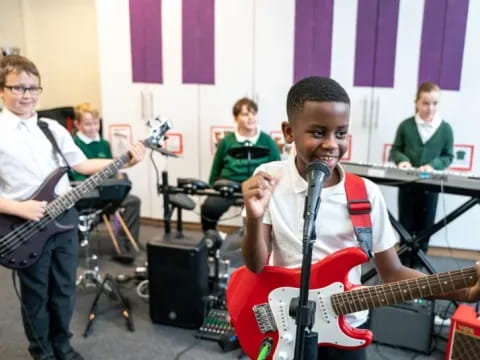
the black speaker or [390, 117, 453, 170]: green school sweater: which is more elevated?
[390, 117, 453, 170]: green school sweater

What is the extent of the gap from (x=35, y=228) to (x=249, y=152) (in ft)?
5.23

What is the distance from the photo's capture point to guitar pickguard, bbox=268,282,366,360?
1300 mm

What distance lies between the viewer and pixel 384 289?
4.14 feet

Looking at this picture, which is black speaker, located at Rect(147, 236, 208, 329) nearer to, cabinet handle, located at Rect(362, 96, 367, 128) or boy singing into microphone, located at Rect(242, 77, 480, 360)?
boy singing into microphone, located at Rect(242, 77, 480, 360)

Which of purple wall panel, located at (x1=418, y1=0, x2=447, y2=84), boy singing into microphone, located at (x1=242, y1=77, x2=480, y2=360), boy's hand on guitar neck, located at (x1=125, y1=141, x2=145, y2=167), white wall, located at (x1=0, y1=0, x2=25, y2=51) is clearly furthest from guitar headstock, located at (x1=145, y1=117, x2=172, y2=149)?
white wall, located at (x1=0, y1=0, x2=25, y2=51)

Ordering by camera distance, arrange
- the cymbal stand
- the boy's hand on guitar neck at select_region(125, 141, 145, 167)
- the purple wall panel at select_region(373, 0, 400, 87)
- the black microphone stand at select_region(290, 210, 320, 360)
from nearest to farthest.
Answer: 1. the black microphone stand at select_region(290, 210, 320, 360)
2. the boy's hand on guitar neck at select_region(125, 141, 145, 167)
3. the cymbal stand
4. the purple wall panel at select_region(373, 0, 400, 87)

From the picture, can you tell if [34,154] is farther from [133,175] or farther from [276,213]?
[133,175]

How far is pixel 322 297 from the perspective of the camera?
1.30 meters

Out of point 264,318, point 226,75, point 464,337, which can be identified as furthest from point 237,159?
point 264,318

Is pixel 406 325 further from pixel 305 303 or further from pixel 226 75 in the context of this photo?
pixel 226 75

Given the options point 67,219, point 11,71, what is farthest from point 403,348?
point 11,71

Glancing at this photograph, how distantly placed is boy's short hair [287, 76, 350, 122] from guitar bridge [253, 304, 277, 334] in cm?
53

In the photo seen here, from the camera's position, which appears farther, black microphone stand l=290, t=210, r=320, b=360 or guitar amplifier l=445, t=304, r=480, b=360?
guitar amplifier l=445, t=304, r=480, b=360

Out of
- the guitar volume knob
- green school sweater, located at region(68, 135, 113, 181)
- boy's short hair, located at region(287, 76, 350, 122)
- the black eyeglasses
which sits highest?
boy's short hair, located at region(287, 76, 350, 122)
